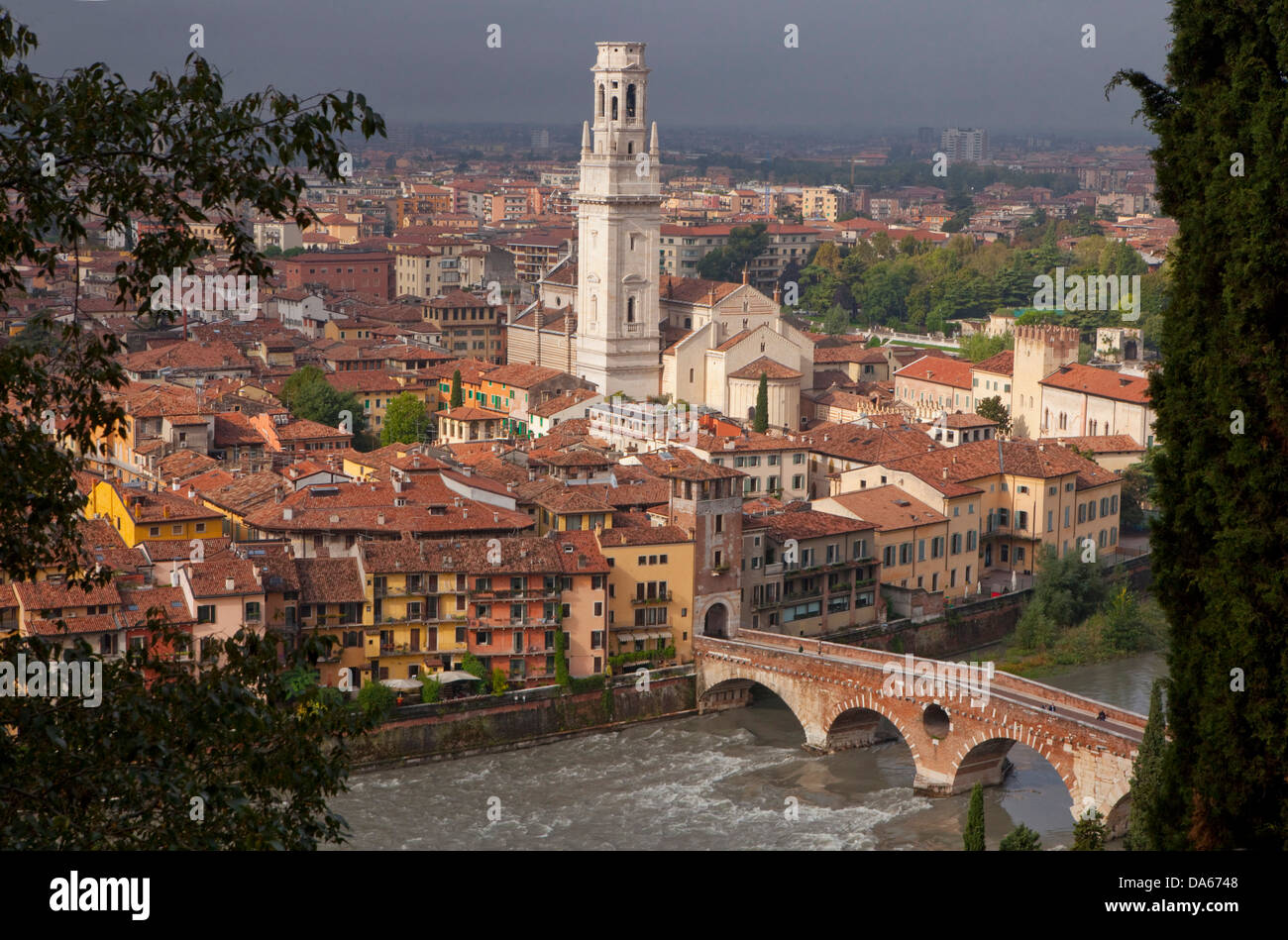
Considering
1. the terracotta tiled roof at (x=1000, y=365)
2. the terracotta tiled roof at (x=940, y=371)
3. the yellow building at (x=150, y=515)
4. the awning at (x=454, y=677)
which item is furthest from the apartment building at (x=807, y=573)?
the terracotta tiled roof at (x=940, y=371)

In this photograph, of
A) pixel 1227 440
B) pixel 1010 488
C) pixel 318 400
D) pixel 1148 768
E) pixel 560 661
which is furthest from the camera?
pixel 318 400

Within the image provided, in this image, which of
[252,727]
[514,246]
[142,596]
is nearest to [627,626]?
[142,596]

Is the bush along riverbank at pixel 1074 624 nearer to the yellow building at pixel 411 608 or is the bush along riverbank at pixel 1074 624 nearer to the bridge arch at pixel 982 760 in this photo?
the bridge arch at pixel 982 760

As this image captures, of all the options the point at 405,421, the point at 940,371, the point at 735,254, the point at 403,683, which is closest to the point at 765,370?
the point at 940,371

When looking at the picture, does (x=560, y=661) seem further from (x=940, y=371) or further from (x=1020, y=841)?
(x=940, y=371)

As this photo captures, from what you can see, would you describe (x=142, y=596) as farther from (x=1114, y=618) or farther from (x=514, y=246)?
(x=514, y=246)

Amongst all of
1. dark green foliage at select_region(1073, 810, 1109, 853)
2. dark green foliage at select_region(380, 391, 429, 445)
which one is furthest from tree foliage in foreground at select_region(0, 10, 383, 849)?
dark green foliage at select_region(380, 391, 429, 445)
